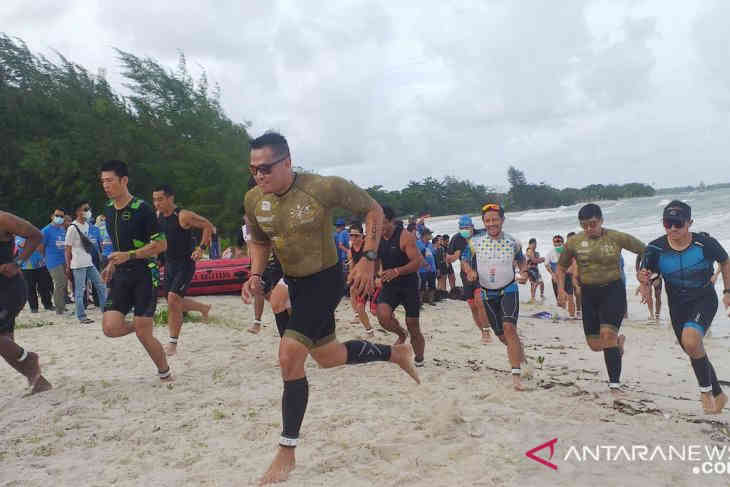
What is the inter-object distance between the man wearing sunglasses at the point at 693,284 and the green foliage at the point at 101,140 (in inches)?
904

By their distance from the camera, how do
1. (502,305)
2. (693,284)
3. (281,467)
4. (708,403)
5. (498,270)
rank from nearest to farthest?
(281,467) < (708,403) < (693,284) < (502,305) < (498,270)

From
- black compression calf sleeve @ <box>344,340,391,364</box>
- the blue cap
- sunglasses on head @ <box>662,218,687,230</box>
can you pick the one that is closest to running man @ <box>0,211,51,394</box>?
black compression calf sleeve @ <box>344,340,391,364</box>

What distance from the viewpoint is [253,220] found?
13.9 feet

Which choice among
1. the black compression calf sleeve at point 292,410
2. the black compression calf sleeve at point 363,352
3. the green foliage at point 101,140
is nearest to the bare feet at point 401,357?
the black compression calf sleeve at point 363,352

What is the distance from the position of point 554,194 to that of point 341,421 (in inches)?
4786

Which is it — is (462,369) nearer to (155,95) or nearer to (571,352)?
(571,352)

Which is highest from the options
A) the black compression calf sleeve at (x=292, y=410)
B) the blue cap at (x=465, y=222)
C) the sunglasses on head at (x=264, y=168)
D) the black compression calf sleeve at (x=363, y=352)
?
the sunglasses on head at (x=264, y=168)

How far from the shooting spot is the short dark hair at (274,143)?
388 centimetres

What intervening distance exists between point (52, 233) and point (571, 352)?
991 centimetres

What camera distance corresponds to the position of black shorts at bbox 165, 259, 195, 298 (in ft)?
23.2

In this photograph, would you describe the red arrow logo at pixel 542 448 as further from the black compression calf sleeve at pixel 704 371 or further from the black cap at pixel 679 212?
the black cap at pixel 679 212

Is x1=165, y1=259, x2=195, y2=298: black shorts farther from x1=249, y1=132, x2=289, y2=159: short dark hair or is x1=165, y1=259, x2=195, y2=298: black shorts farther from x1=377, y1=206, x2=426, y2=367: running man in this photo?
x1=249, y1=132, x2=289, y2=159: short dark hair

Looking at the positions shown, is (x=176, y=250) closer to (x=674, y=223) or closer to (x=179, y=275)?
(x=179, y=275)

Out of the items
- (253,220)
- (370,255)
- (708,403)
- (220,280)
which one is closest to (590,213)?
(708,403)
